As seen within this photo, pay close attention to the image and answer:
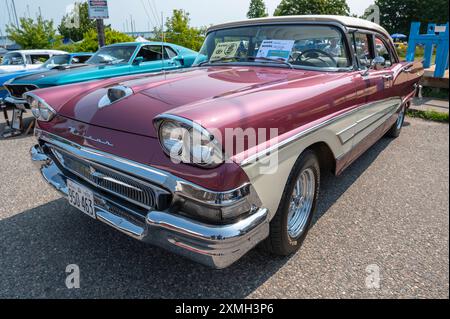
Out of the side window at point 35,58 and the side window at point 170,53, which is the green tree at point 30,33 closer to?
the side window at point 35,58

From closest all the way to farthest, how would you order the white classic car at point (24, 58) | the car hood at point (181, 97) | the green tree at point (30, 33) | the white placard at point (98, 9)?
the car hood at point (181, 97) < the white placard at point (98, 9) < the white classic car at point (24, 58) < the green tree at point (30, 33)

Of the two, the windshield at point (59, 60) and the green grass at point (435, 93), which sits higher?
the windshield at point (59, 60)

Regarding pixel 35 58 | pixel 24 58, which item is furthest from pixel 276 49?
pixel 35 58

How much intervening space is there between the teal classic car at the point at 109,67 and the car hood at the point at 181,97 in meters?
2.56

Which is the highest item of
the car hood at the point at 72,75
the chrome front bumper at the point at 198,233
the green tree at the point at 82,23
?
the green tree at the point at 82,23

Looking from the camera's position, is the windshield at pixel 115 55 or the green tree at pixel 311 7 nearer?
the windshield at pixel 115 55

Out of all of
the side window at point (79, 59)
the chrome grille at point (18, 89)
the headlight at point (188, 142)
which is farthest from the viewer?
the side window at point (79, 59)

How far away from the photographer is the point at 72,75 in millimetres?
5223

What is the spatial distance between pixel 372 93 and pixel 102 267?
2.65m

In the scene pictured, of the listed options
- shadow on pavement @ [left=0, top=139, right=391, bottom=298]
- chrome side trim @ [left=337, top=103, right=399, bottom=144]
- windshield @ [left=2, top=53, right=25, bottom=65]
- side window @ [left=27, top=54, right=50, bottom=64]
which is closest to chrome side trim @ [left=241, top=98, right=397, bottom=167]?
chrome side trim @ [left=337, top=103, right=399, bottom=144]

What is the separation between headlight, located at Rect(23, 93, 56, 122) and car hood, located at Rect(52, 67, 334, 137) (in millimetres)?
86

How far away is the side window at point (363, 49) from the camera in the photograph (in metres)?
2.95

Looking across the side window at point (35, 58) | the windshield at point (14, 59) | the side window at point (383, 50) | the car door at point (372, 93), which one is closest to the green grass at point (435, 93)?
the side window at point (383, 50)

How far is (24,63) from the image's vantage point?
28.5 ft
